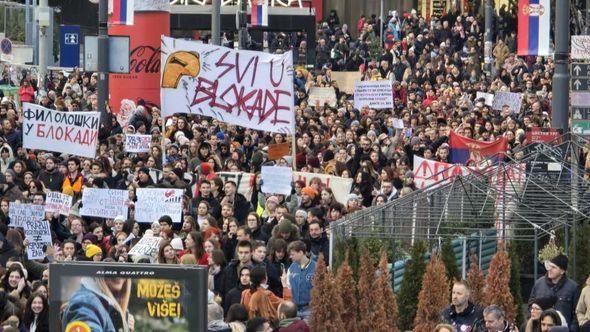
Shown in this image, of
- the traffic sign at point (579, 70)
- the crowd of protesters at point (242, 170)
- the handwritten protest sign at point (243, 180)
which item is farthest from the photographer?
the handwritten protest sign at point (243, 180)

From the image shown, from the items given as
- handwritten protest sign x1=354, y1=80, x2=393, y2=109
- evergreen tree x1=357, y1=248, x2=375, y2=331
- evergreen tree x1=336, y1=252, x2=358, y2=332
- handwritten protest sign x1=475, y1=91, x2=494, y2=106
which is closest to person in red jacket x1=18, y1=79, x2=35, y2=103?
handwritten protest sign x1=354, y1=80, x2=393, y2=109

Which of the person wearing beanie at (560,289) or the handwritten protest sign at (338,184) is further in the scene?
the handwritten protest sign at (338,184)

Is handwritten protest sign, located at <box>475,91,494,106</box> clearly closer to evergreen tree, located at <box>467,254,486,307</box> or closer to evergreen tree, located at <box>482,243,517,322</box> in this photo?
evergreen tree, located at <box>467,254,486,307</box>

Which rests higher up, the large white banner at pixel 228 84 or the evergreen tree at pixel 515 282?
the large white banner at pixel 228 84

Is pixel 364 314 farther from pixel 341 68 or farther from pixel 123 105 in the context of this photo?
pixel 341 68

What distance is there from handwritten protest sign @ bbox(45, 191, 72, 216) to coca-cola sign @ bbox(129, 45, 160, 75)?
1556 cm

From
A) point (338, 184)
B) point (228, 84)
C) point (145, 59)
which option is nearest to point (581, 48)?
point (338, 184)

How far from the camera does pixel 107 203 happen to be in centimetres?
1986

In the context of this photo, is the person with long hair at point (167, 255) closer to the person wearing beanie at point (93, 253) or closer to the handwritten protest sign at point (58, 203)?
the person wearing beanie at point (93, 253)

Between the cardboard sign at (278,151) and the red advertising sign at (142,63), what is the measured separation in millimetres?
10481

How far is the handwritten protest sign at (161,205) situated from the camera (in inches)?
768

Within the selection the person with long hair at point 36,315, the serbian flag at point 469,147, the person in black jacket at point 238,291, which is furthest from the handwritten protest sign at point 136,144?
the person with long hair at point 36,315

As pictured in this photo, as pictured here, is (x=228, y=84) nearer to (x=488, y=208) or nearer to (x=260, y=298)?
(x=488, y=208)

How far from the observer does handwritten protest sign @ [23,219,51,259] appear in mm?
17656
